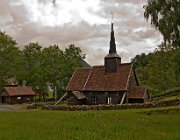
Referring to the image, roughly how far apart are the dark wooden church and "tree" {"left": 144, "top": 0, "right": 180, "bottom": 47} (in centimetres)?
2871

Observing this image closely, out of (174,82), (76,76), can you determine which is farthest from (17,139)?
(174,82)

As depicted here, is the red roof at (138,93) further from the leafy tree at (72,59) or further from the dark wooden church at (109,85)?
the leafy tree at (72,59)

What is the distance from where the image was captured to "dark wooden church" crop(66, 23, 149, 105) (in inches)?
2506

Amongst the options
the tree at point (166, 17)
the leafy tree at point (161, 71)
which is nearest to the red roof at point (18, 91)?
the leafy tree at point (161, 71)

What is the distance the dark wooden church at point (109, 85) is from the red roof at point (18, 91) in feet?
78.7

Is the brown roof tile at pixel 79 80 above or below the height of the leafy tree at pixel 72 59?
below

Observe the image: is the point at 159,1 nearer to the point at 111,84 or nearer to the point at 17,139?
the point at 17,139

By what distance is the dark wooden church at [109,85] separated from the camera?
63.7m

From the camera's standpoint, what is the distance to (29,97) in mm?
92938

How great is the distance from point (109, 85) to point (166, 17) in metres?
33.2

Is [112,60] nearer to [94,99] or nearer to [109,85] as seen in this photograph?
[109,85]

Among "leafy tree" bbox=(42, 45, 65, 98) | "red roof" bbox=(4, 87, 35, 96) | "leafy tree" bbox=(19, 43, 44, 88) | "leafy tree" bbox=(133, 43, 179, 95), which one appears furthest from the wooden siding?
"leafy tree" bbox=(19, 43, 44, 88)

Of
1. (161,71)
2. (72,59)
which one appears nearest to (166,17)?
Result: (161,71)

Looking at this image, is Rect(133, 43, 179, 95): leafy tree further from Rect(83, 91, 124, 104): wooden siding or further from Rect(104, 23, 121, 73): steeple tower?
Rect(83, 91, 124, 104): wooden siding
